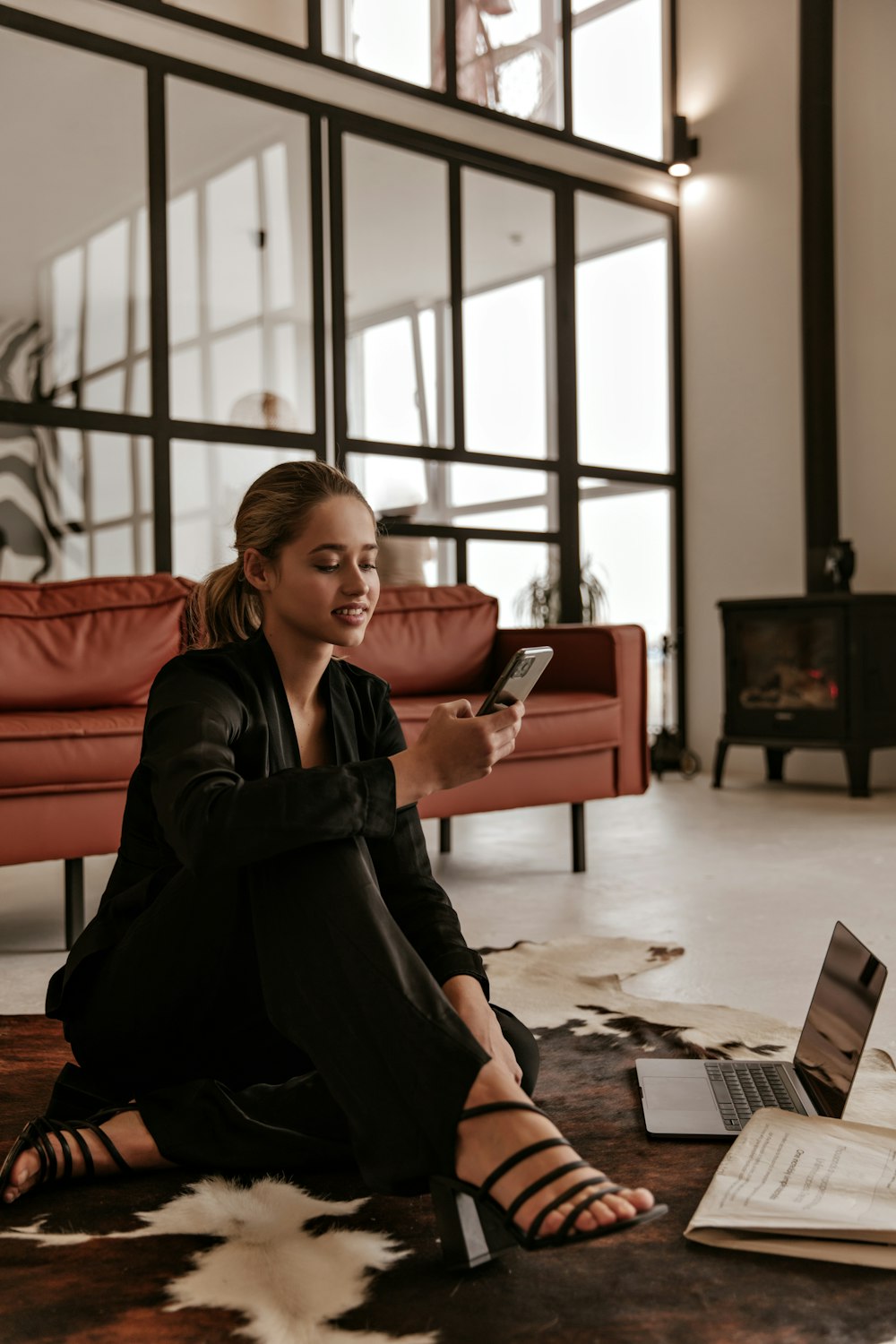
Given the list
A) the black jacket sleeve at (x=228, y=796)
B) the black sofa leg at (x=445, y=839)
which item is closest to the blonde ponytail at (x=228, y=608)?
the black jacket sleeve at (x=228, y=796)

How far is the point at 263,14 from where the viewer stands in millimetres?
5234

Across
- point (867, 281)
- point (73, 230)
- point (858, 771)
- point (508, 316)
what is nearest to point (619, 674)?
point (858, 771)

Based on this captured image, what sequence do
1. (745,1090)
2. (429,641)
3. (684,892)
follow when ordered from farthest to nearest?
(429,641), (684,892), (745,1090)

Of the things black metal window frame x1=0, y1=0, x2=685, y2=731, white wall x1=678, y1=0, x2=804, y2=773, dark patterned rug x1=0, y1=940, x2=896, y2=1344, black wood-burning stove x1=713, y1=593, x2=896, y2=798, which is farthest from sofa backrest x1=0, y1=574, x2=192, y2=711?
white wall x1=678, y1=0, x2=804, y2=773

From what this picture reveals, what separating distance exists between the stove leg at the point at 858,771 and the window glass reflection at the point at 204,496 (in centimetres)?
272

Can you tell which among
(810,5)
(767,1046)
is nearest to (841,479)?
(810,5)

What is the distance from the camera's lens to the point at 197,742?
134 centimetres

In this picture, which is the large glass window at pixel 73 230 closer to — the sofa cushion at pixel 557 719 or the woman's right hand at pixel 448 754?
the sofa cushion at pixel 557 719

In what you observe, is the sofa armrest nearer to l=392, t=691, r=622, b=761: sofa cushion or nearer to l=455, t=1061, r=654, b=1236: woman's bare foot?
l=392, t=691, r=622, b=761: sofa cushion

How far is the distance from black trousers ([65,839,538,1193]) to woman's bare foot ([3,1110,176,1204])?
2 cm

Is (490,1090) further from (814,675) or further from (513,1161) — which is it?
(814,675)

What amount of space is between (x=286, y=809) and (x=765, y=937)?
5.98ft

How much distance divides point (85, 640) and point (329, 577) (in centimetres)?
178

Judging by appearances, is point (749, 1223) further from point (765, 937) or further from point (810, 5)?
point (810, 5)
